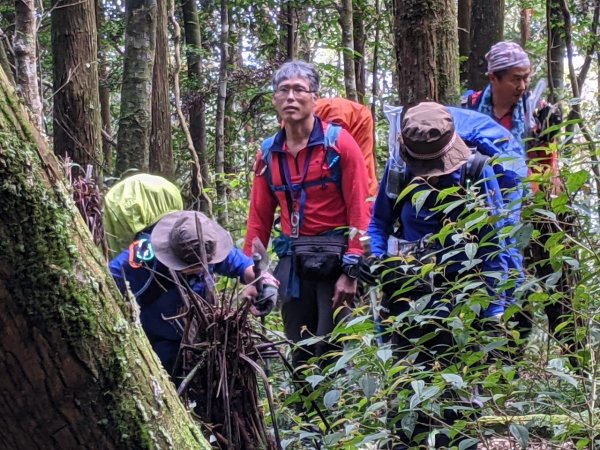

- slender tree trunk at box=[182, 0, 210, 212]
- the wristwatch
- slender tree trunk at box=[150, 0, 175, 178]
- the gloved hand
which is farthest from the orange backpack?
slender tree trunk at box=[182, 0, 210, 212]

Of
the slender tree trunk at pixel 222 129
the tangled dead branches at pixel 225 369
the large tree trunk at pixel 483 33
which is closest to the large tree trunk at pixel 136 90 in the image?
the slender tree trunk at pixel 222 129

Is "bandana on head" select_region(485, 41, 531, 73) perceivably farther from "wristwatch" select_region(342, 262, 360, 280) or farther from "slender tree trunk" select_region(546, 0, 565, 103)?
"slender tree trunk" select_region(546, 0, 565, 103)

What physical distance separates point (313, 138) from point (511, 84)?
4.06 feet

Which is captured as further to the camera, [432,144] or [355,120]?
[355,120]

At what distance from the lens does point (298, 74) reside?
4762 mm

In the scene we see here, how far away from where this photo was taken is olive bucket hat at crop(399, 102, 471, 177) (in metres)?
3.58

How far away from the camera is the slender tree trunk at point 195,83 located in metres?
12.6

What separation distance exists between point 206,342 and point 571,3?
30.9ft

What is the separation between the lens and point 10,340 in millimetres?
1220

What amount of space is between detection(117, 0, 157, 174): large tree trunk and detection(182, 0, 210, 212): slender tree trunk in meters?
5.14

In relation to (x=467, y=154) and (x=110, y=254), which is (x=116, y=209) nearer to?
(x=110, y=254)

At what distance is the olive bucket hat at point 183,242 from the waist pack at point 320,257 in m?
0.89

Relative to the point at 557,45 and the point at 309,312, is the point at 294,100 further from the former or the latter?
the point at 557,45

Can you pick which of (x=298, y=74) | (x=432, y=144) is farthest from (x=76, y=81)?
(x=432, y=144)
